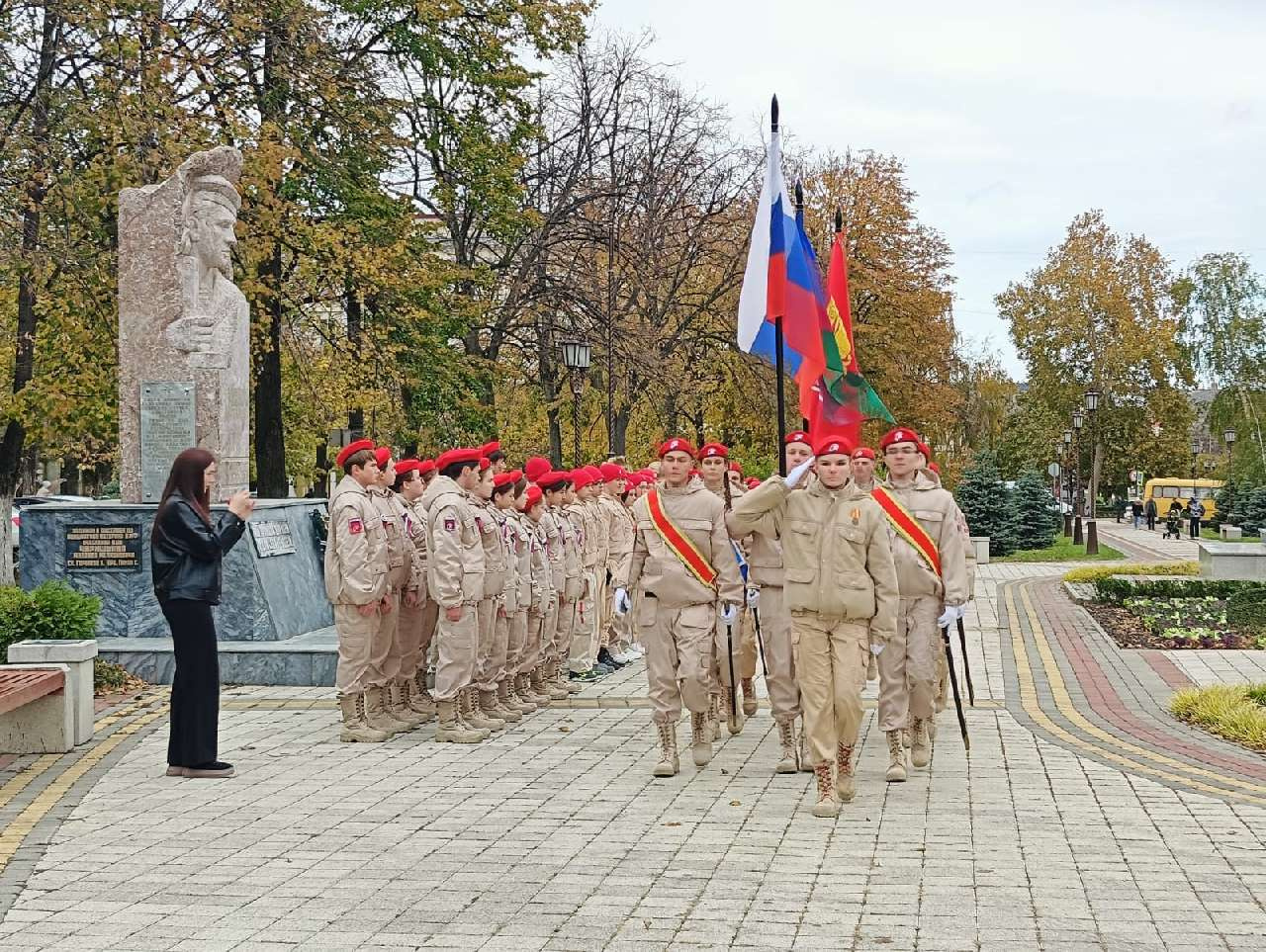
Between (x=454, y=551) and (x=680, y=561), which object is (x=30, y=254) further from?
(x=680, y=561)

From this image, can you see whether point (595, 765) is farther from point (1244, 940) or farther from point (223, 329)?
point (223, 329)

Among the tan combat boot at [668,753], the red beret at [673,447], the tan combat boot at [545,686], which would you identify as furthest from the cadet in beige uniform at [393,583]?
the tan combat boot at [668,753]

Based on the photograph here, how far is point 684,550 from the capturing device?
921 cm

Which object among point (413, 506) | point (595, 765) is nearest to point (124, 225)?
point (413, 506)

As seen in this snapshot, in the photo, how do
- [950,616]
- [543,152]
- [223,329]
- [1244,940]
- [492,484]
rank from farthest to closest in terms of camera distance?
[543,152] → [223,329] → [492,484] → [950,616] → [1244,940]

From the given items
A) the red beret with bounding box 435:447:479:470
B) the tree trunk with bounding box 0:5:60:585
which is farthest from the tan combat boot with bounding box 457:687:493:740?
the tree trunk with bounding box 0:5:60:585

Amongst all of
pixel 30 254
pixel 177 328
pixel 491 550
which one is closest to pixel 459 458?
pixel 491 550

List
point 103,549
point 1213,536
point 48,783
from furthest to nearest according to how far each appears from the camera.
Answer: point 1213,536, point 103,549, point 48,783

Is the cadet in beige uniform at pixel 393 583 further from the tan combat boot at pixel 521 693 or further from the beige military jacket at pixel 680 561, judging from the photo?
the beige military jacket at pixel 680 561

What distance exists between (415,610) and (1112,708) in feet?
18.7

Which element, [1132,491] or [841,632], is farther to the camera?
[1132,491]

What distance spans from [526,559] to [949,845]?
5025mm

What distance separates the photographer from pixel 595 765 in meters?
9.31

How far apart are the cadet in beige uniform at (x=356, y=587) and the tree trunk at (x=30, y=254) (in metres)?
7.61
